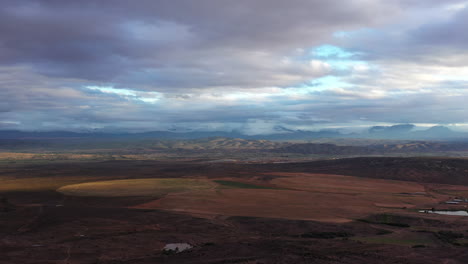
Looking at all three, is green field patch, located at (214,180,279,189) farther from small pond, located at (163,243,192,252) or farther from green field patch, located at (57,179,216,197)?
small pond, located at (163,243,192,252)

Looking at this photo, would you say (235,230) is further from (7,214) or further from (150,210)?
(7,214)

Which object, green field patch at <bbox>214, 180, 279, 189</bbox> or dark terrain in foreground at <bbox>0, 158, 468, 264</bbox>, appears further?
green field patch at <bbox>214, 180, 279, 189</bbox>

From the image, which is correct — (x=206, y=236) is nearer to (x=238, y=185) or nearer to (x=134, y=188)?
(x=134, y=188)

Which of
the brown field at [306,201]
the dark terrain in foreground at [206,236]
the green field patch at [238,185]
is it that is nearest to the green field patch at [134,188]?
the green field patch at [238,185]

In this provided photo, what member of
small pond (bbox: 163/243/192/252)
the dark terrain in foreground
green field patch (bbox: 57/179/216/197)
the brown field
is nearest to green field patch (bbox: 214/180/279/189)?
green field patch (bbox: 57/179/216/197)

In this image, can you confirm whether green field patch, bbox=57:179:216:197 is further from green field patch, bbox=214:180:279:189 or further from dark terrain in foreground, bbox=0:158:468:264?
dark terrain in foreground, bbox=0:158:468:264

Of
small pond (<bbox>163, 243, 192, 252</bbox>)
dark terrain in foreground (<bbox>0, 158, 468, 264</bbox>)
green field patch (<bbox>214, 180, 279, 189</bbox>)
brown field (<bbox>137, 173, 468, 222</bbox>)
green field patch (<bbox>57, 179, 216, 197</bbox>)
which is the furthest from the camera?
green field patch (<bbox>214, 180, 279, 189</bbox>)

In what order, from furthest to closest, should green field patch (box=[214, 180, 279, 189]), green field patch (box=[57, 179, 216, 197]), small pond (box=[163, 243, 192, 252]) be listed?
green field patch (box=[214, 180, 279, 189]), green field patch (box=[57, 179, 216, 197]), small pond (box=[163, 243, 192, 252])

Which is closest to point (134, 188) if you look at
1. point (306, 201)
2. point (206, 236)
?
point (306, 201)

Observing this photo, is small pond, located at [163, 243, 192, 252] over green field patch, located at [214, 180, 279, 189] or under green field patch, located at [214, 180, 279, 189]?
under

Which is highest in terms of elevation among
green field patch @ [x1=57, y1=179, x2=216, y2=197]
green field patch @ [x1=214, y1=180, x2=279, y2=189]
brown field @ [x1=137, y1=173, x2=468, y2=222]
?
green field patch @ [x1=57, y1=179, x2=216, y2=197]
